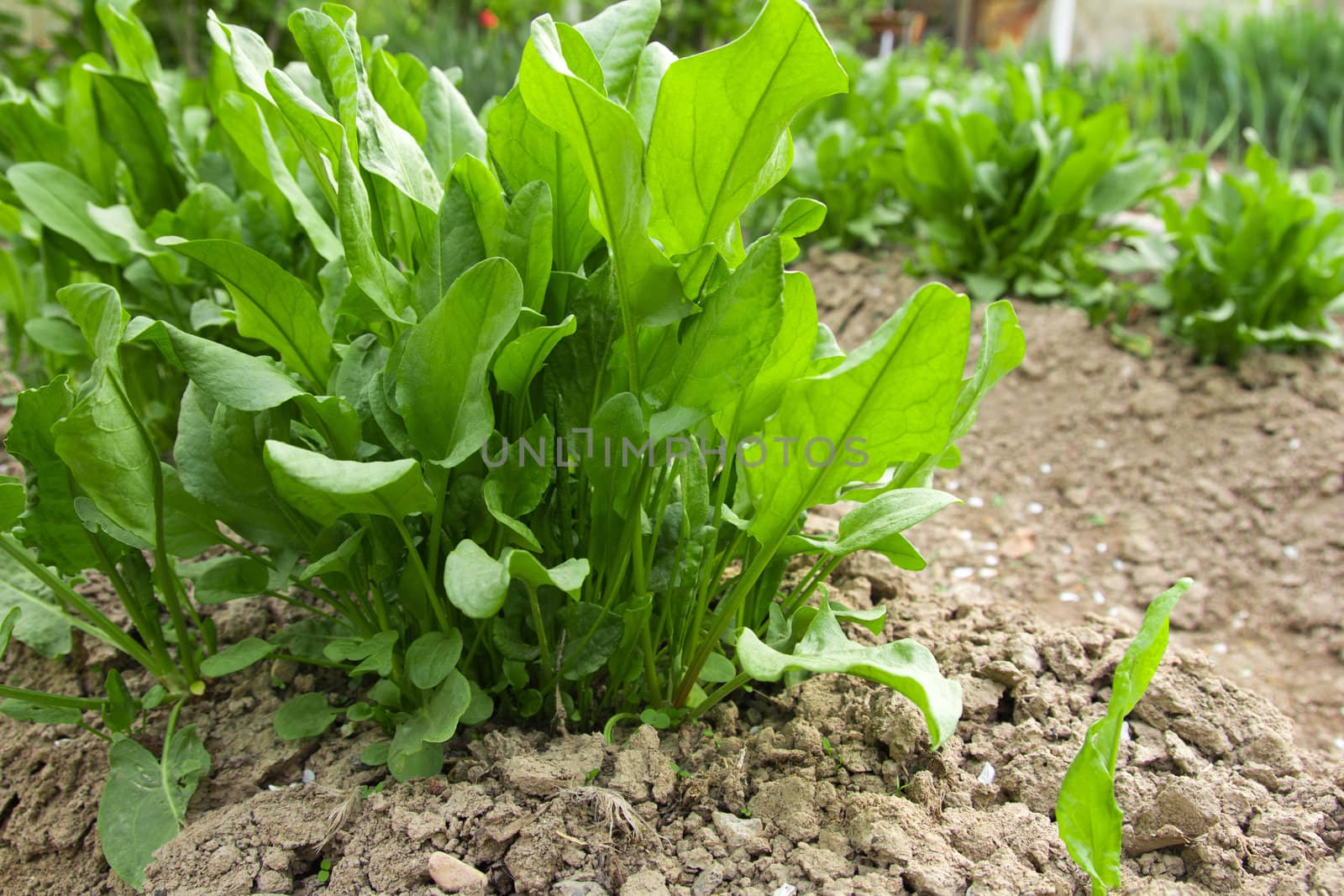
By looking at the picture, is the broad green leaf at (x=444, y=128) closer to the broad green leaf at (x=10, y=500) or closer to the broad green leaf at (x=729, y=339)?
the broad green leaf at (x=729, y=339)

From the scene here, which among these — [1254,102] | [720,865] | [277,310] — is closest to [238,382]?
[277,310]

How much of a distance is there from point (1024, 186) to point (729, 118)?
258 cm

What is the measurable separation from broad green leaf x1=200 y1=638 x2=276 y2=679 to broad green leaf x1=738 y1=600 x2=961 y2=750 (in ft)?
2.11

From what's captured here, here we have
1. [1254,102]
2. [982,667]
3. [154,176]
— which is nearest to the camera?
[982,667]

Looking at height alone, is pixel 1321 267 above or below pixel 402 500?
below

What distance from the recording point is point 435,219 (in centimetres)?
123

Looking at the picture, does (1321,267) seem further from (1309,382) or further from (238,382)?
(238,382)

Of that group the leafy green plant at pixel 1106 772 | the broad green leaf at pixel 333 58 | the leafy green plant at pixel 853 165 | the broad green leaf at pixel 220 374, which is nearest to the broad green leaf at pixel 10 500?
the broad green leaf at pixel 220 374

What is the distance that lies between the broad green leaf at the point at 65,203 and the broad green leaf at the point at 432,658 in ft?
3.73

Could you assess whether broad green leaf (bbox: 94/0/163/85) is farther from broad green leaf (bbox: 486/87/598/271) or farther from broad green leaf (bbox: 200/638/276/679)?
broad green leaf (bbox: 200/638/276/679)

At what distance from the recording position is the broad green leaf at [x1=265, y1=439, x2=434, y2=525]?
92 centimetres

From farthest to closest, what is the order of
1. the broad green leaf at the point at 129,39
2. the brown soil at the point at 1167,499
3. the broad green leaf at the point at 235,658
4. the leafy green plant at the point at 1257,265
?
the leafy green plant at the point at 1257,265
the brown soil at the point at 1167,499
the broad green leaf at the point at 129,39
the broad green leaf at the point at 235,658

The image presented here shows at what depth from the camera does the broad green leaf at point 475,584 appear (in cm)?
94

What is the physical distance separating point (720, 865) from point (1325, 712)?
1660 millimetres
